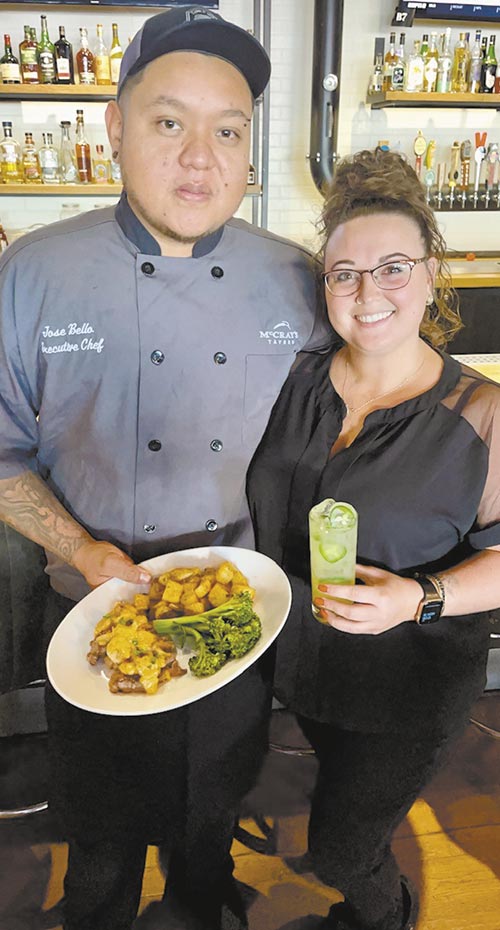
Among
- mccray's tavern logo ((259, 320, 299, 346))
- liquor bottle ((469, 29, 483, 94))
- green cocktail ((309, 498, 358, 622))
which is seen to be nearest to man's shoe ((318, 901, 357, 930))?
green cocktail ((309, 498, 358, 622))

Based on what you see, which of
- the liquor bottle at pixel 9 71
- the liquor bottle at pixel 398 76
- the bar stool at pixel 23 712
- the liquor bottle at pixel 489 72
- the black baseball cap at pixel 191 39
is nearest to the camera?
the black baseball cap at pixel 191 39

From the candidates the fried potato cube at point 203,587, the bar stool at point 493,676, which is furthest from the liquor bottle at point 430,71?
the fried potato cube at point 203,587

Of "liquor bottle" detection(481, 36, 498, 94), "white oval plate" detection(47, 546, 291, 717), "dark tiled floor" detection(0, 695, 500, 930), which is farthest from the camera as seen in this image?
"liquor bottle" detection(481, 36, 498, 94)

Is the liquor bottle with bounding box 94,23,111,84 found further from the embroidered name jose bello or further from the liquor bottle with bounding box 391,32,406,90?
the embroidered name jose bello

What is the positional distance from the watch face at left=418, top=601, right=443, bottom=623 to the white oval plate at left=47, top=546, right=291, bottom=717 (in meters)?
0.24

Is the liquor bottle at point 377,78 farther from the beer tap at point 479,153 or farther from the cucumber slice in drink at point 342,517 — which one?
the cucumber slice in drink at point 342,517

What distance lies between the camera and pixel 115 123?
4.50ft

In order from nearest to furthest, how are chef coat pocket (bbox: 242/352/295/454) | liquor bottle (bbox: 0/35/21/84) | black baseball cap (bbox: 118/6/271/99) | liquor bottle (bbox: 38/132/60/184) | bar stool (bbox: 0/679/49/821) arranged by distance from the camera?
1. black baseball cap (bbox: 118/6/271/99)
2. chef coat pocket (bbox: 242/352/295/454)
3. bar stool (bbox: 0/679/49/821)
4. liquor bottle (bbox: 0/35/21/84)
5. liquor bottle (bbox: 38/132/60/184)

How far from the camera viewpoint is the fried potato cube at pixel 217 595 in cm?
127

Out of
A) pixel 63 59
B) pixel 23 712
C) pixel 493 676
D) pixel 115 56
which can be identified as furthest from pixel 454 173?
pixel 23 712

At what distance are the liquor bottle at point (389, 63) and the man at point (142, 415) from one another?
384 cm

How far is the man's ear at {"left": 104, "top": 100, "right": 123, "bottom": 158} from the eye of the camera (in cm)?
136

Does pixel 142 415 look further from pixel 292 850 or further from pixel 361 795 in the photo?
pixel 292 850

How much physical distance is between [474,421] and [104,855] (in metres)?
1.08
